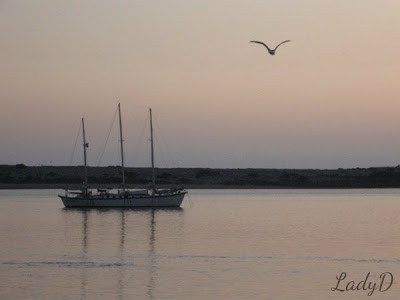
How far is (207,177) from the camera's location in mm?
184250

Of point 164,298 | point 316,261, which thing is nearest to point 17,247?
point 316,261

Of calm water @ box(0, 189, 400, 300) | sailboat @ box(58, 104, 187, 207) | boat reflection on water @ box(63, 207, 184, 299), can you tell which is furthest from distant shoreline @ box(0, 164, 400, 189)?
calm water @ box(0, 189, 400, 300)

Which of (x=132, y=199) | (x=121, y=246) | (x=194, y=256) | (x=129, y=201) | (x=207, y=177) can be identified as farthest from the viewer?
(x=207, y=177)

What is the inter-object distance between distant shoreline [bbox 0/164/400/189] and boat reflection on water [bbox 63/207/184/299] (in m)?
83.2

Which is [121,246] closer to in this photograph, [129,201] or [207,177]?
[129,201]

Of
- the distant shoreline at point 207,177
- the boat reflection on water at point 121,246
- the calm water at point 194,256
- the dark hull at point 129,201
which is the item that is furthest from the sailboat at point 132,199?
the distant shoreline at point 207,177

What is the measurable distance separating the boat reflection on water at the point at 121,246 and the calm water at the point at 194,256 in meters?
0.05

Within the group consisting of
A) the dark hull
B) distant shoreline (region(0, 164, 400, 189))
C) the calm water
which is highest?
distant shoreline (region(0, 164, 400, 189))

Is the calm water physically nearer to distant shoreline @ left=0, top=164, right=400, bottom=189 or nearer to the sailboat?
the sailboat

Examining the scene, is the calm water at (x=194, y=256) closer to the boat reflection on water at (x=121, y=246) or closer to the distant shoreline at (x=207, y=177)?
the boat reflection on water at (x=121, y=246)

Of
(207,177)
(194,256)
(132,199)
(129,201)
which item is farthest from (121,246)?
(207,177)

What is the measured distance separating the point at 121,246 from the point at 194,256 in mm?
6502

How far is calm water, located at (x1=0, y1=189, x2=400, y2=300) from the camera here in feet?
112

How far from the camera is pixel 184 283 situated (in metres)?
35.5
